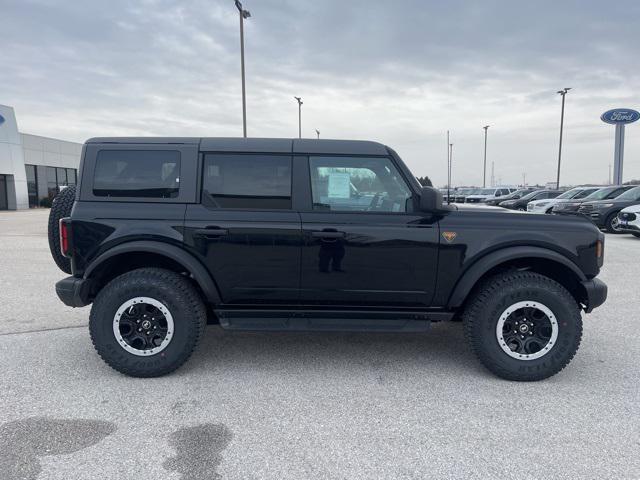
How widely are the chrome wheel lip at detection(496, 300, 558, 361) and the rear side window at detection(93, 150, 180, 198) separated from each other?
283cm

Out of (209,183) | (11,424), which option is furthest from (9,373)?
(209,183)

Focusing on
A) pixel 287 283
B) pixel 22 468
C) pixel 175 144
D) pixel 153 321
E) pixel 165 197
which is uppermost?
pixel 175 144

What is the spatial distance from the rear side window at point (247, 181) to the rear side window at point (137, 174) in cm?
28

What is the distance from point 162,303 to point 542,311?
120 inches

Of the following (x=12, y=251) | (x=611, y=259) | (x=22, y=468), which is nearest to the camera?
(x=22, y=468)

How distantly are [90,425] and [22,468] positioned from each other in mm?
486

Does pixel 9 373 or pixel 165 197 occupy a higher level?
pixel 165 197

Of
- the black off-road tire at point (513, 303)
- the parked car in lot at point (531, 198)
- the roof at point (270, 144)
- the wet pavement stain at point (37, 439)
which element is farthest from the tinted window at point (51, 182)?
the black off-road tire at point (513, 303)

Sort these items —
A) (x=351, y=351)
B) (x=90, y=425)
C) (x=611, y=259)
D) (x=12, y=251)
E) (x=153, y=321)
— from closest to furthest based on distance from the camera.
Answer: (x=90, y=425) < (x=153, y=321) < (x=351, y=351) < (x=611, y=259) < (x=12, y=251)

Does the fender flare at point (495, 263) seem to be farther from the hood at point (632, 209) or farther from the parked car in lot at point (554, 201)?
the parked car in lot at point (554, 201)

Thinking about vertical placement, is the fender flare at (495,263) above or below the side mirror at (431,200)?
below

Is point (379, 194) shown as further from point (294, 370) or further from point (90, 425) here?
point (90, 425)

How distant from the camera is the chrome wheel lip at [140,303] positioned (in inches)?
142

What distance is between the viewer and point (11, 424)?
9.70 feet
